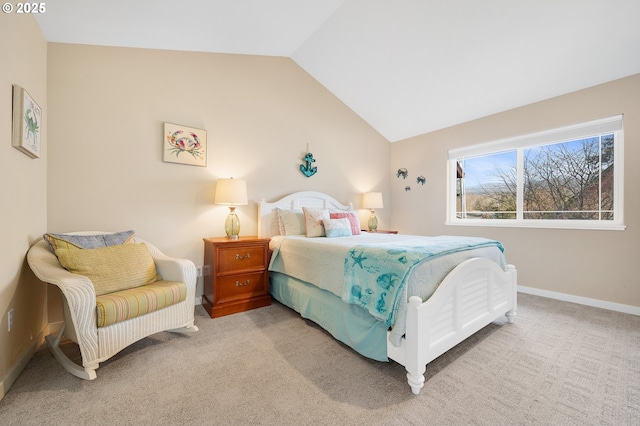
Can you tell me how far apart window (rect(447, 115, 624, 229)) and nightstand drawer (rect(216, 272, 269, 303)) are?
2.94m

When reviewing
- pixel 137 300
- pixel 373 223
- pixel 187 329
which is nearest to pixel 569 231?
pixel 373 223

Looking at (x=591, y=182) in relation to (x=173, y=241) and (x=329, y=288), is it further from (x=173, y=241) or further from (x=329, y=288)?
(x=173, y=241)

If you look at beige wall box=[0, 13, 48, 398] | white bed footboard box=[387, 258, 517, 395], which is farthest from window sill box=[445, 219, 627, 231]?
beige wall box=[0, 13, 48, 398]

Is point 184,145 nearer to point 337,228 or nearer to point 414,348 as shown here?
point 337,228

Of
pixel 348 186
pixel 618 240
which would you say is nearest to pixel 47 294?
pixel 348 186

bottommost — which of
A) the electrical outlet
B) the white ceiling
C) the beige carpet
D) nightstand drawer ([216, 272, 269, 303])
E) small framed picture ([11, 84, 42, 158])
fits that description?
the beige carpet

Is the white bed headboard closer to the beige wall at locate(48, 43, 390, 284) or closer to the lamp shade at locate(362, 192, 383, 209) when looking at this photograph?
the beige wall at locate(48, 43, 390, 284)

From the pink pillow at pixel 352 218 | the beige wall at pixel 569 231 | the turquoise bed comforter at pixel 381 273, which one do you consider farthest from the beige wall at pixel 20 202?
the beige wall at pixel 569 231

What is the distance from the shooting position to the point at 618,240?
2.71 meters

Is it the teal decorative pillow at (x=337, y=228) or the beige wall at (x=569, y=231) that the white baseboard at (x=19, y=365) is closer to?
the teal decorative pillow at (x=337, y=228)

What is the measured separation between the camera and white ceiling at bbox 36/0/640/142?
2.18m

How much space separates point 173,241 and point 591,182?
15.3 ft

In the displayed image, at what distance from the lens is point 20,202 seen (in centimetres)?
169

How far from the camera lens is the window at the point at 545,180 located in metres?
2.88
